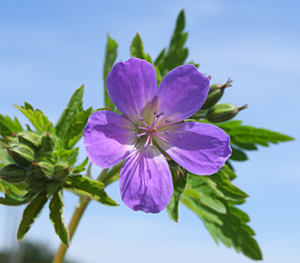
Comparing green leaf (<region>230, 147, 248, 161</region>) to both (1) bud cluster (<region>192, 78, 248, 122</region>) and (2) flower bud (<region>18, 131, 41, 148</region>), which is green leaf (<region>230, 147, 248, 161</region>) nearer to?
(1) bud cluster (<region>192, 78, 248, 122</region>)

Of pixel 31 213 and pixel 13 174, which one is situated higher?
pixel 13 174

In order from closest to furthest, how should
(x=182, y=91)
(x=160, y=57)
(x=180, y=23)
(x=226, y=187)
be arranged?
(x=182, y=91) → (x=226, y=187) → (x=160, y=57) → (x=180, y=23)

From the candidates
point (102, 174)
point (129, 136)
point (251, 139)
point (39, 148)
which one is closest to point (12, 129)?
point (39, 148)

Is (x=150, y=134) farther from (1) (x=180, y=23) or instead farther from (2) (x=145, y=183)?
(1) (x=180, y=23)

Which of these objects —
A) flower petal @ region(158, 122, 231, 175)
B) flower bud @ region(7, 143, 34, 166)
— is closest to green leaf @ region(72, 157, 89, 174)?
flower bud @ region(7, 143, 34, 166)

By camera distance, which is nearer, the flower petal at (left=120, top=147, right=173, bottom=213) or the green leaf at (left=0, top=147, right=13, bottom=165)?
the flower petal at (left=120, top=147, right=173, bottom=213)

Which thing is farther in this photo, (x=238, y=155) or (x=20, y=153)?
(x=238, y=155)

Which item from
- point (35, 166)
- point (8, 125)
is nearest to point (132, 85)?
point (35, 166)
